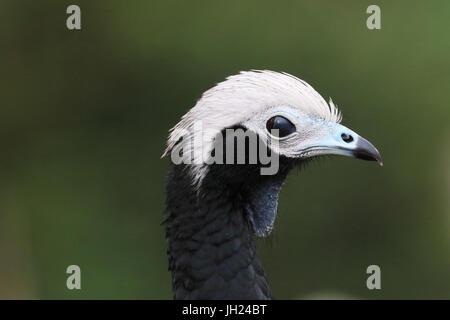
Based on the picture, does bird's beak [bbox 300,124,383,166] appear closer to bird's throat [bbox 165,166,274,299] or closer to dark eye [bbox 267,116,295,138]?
dark eye [bbox 267,116,295,138]

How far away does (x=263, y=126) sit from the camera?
3504mm

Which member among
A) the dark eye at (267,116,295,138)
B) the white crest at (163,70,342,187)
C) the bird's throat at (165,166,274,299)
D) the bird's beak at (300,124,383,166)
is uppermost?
the white crest at (163,70,342,187)

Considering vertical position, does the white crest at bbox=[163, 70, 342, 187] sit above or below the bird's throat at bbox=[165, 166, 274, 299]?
above

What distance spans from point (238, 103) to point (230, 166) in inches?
11.9

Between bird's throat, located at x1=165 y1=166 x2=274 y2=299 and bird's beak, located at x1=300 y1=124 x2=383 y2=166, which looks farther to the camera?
bird's beak, located at x1=300 y1=124 x2=383 y2=166

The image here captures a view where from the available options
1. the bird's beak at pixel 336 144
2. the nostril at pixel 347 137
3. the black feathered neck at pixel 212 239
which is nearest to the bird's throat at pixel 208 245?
the black feathered neck at pixel 212 239

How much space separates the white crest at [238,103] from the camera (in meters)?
3.44

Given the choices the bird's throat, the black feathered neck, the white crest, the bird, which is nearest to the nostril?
the bird

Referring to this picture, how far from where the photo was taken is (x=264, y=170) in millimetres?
3594

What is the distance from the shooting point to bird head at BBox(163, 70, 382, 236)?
345cm

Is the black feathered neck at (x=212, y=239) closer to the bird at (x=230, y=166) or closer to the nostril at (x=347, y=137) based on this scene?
the bird at (x=230, y=166)

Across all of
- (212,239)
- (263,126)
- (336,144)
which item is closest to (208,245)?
(212,239)

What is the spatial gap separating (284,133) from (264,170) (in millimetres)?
211
